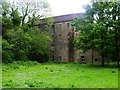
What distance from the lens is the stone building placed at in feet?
174

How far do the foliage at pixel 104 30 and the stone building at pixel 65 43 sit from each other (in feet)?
60.9

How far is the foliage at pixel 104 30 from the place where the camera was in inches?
1226

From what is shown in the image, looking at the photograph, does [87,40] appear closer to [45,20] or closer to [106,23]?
[106,23]

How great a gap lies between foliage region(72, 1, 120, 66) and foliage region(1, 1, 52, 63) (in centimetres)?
1009

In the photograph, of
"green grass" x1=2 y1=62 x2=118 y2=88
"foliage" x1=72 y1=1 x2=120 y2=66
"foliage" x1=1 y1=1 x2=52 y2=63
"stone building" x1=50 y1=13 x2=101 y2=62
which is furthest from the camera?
"stone building" x1=50 y1=13 x2=101 y2=62

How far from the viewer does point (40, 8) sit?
48.8 meters

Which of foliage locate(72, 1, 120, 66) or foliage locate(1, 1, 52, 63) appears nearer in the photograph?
foliage locate(72, 1, 120, 66)

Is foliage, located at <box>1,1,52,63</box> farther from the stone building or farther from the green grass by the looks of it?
the green grass

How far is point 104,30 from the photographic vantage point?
3095 cm

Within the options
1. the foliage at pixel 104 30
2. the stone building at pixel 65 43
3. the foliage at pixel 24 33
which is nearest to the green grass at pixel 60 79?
the foliage at pixel 104 30

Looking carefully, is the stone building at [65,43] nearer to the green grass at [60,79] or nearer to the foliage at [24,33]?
the foliage at [24,33]

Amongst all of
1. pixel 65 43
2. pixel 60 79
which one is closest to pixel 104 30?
pixel 60 79

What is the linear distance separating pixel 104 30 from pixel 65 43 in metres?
25.2

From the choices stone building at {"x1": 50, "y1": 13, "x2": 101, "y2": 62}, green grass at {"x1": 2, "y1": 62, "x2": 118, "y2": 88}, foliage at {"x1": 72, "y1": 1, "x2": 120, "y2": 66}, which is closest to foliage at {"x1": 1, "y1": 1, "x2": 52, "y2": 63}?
stone building at {"x1": 50, "y1": 13, "x2": 101, "y2": 62}
